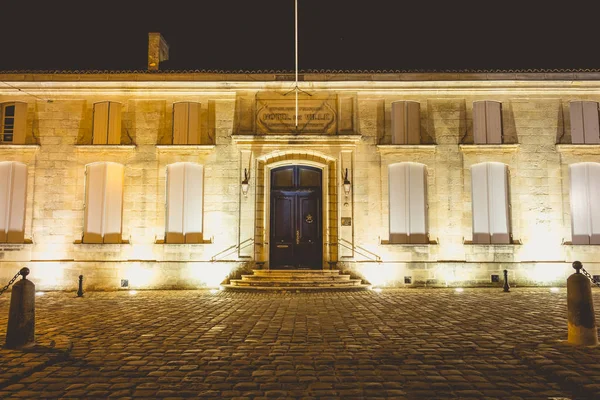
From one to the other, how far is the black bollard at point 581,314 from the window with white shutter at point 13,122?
16.8 m

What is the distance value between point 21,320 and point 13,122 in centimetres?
1257

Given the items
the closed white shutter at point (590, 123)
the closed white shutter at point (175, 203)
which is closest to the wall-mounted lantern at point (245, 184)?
the closed white shutter at point (175, 203)

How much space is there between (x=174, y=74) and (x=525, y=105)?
1188 cm

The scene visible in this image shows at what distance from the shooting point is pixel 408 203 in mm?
16750

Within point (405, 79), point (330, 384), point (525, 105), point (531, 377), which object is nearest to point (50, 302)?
point (330, 384)

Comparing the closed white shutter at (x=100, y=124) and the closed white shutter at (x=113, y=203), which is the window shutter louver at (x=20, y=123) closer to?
the closed white shutter at (x=100, y=124)

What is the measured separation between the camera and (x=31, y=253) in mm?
16516

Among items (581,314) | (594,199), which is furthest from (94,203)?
(594,199)

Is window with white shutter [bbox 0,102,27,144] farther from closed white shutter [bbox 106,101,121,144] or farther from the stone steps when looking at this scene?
the stone steps

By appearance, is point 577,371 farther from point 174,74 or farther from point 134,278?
point 174,74

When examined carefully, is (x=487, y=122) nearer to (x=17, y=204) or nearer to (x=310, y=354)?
(x=310, y=354)

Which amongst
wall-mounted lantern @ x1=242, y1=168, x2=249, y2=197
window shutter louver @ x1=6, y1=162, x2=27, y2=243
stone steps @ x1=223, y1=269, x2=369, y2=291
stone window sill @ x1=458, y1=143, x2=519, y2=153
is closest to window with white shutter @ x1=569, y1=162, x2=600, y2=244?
stone window sill @ x1=458, y1=143, x2=519, y2=153

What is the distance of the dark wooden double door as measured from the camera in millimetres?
16984

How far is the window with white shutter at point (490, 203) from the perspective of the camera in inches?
656
